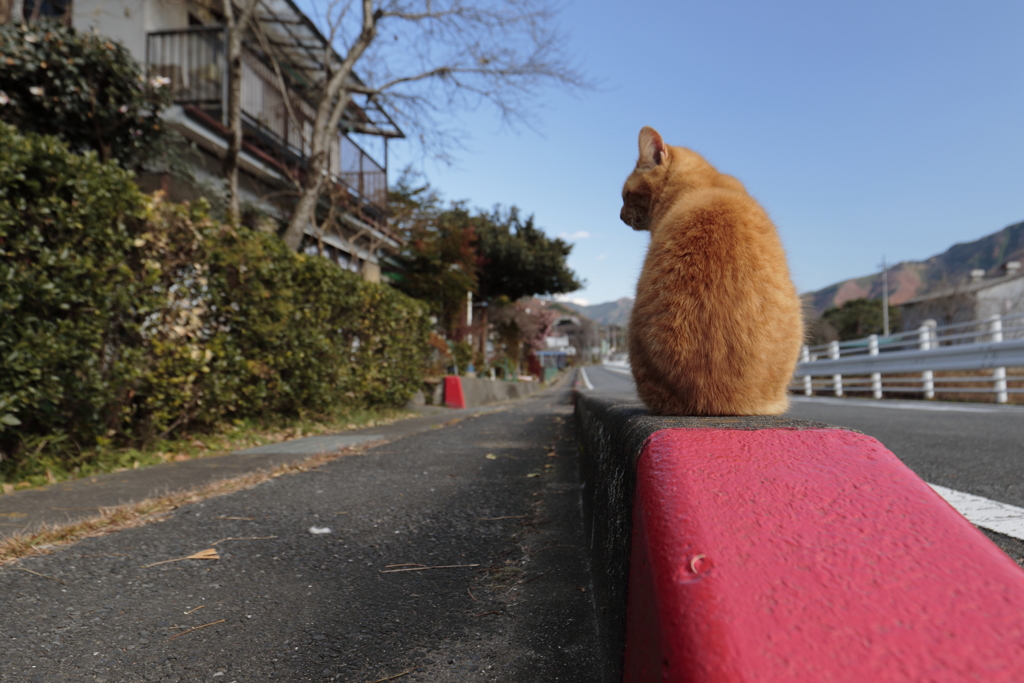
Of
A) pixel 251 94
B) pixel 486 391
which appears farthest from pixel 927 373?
pixel 251 94

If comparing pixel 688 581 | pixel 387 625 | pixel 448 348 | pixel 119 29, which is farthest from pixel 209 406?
pixel 448 348

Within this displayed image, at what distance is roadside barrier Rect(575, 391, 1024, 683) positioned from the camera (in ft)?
2.09

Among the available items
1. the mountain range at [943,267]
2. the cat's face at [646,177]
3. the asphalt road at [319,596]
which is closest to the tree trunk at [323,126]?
the asphalt road at [319,596]

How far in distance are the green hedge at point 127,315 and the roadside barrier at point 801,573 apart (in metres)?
3.81

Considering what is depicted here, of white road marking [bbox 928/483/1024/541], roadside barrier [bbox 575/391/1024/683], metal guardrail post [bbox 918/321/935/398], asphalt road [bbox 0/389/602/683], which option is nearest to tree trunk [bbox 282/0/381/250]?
asphalt road [bbox 0/389/602/683]

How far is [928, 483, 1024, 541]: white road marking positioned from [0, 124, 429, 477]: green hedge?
4.60 metres

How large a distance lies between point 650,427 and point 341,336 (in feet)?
22.4

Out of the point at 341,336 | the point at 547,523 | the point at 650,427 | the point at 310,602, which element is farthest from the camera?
the point at 341,336

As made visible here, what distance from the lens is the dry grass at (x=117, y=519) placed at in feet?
6.95

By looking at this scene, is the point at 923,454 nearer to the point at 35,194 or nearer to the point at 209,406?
the point at 209,406

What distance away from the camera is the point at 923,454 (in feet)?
11.4

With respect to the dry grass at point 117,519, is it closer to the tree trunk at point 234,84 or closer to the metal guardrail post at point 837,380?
the tree trunk at point 234,84

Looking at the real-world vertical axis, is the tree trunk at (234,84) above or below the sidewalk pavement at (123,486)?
above

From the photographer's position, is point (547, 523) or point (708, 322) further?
point (547, 523)
